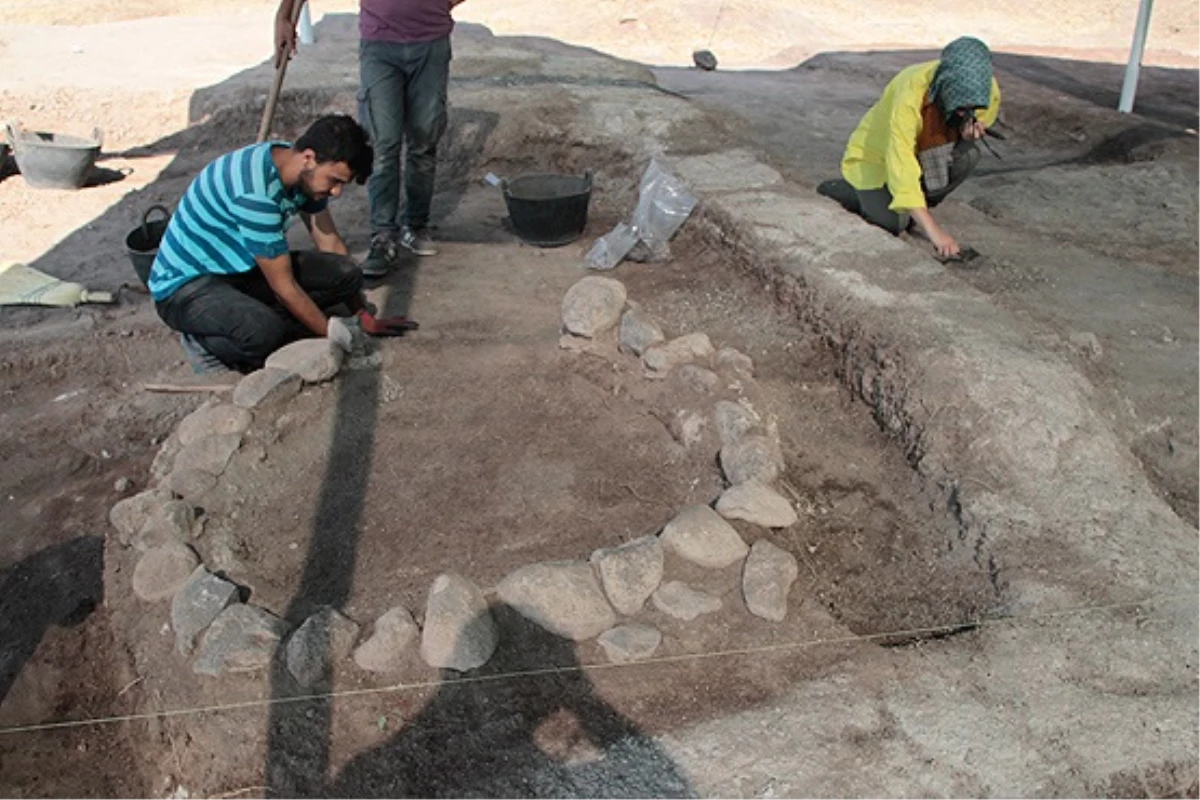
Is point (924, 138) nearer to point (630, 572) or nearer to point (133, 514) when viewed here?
point (630, 572)

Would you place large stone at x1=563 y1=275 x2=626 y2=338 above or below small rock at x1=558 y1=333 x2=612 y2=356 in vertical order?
above

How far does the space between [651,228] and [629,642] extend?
2.77 metres

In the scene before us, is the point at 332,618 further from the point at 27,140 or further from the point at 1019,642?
the point at 27,140

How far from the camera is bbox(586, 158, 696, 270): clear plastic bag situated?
471 centimetres

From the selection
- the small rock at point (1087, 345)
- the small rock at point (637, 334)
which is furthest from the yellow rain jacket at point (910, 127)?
the small rock at point (637, 334)

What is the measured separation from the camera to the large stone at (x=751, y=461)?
2.91m

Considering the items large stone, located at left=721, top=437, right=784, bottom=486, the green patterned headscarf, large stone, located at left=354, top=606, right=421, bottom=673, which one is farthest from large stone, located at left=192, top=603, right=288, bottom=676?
the green patterned headscarf

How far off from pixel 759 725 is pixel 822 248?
7.89 feet

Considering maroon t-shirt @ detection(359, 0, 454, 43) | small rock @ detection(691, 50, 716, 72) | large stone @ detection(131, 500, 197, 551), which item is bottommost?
large stone @ detection(131, 500, 197, 551)

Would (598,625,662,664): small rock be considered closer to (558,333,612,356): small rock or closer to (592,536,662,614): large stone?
(592,536,662,614): large stone

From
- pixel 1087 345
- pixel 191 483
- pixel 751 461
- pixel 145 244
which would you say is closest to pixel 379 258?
pixel 145 244

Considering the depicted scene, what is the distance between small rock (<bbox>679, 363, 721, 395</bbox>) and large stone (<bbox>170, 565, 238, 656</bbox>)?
1.59 metres

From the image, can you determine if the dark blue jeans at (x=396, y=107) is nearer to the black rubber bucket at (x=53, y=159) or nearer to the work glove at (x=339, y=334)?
the work glove at (x=339, y=334)

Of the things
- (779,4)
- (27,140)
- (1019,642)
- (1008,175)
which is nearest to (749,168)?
(1008,175)
